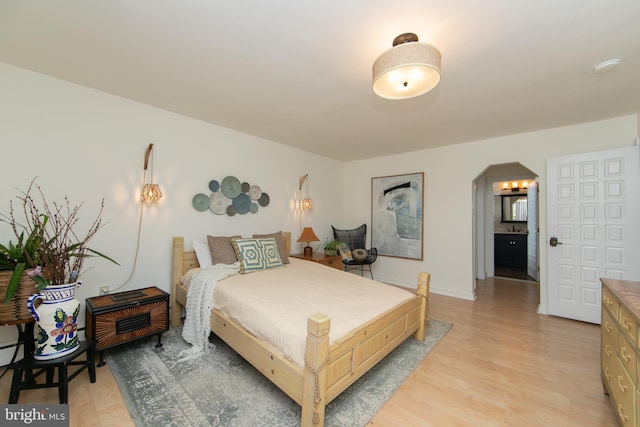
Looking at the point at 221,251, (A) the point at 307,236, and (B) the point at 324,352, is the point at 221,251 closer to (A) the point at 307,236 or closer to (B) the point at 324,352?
(A) the point at 307,236

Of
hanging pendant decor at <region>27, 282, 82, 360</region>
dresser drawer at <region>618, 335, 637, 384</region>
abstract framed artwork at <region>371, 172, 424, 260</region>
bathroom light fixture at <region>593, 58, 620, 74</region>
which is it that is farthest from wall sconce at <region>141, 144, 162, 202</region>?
bathroom light fixture at <region>593, 58, 620, 74</region>

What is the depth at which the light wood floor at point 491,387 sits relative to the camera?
159 cm

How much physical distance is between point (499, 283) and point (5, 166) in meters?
6.79

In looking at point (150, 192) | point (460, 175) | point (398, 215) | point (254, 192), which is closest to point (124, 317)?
point (150, 192)

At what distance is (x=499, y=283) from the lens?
4859 mm

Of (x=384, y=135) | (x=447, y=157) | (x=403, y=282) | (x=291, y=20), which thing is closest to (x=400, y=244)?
(x=403, y=282)

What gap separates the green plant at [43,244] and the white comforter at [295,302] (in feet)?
3.22

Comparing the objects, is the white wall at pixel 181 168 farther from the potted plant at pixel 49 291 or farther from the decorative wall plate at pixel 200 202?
the potted plant at pixel 49 291

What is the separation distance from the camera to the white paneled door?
2.78 meters

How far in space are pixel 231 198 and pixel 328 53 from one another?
225cm

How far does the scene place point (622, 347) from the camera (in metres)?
1.41

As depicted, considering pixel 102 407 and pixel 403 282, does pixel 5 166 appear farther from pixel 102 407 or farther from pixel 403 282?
pixel 403 282

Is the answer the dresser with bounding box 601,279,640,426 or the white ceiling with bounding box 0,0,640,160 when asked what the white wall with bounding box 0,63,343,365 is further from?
the dresser with bounding box 601,279,640,426

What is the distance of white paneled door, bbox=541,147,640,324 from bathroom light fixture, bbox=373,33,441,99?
2.80 metres
